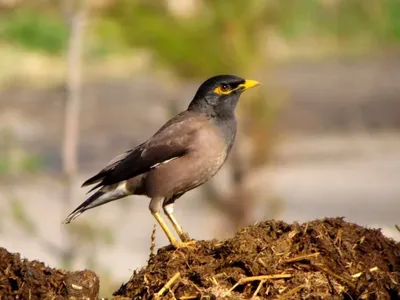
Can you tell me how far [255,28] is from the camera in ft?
42.1

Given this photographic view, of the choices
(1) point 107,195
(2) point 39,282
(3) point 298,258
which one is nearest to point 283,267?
(3) point 298,258

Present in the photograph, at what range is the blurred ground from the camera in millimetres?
14734

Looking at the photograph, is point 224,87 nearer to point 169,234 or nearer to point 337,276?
point 169,234

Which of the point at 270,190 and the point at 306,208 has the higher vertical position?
the point at 306,208

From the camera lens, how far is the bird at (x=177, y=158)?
8008mm

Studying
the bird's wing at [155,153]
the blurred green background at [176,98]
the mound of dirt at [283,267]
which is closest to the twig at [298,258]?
the mound of dirt at [283,267]

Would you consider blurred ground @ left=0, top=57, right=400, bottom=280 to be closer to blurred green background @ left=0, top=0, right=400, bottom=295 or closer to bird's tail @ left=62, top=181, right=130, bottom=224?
blurred green background @ left=0, top=0, right=400, bottom=295

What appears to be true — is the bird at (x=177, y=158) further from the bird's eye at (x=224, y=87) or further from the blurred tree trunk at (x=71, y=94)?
the blurred tree trunk at (x=71, y=94)

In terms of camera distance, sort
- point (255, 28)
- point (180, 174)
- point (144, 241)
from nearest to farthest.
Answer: point (180, 174), point (255, 28), point (144, 241)

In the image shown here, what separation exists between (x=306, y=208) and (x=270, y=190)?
4.36 meters

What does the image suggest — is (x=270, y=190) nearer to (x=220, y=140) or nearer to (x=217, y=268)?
(x=220, y=140)

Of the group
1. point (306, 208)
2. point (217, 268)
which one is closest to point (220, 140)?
point (217, 268)

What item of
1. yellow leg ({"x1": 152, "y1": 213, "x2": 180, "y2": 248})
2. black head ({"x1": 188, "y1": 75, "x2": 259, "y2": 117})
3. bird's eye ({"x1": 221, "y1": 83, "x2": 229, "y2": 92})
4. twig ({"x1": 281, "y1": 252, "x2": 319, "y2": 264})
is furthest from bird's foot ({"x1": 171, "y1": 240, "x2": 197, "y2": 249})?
bird's eye ({"x1": 221, "y1": 83, "x2": 229, "y2": 92})

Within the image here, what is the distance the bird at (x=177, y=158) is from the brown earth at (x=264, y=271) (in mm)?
1725
